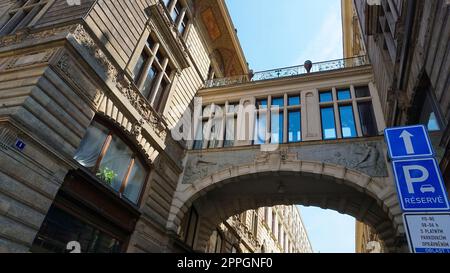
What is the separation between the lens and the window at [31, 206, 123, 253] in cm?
722

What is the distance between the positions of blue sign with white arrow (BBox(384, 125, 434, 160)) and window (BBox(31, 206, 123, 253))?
7.80m

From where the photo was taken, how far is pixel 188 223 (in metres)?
14.6

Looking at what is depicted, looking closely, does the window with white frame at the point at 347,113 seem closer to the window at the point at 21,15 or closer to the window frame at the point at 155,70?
the window frame at the point at 155,70

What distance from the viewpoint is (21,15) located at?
11180 mm

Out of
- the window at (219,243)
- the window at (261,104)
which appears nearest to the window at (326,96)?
the window at (261,104)

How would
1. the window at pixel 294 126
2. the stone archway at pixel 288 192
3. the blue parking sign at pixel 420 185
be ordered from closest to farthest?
the blue parking sign at pixel 420 185 → the stone archway at pixel 288 192 → the window at pixel 294 126

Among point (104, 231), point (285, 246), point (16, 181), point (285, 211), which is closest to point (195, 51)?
point (104, 231)

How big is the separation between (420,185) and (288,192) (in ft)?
39.3

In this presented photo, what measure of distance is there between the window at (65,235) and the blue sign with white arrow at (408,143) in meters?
7.80

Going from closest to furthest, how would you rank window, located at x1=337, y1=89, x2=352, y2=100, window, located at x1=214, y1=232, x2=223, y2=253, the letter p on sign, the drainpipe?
the letter p on sign, the drainpipe, window, located at x1=337, y1=89, x2=352, y2=100, window, located at x1=214, y1=232, x2=223, y2=253

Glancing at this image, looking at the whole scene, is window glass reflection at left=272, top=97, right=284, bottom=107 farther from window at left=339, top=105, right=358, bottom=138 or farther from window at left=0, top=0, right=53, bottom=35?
window at left=0, top=0, right=53, bottom=35

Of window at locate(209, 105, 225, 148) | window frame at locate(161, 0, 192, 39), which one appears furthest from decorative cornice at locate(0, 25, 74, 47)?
window at locate(209, 105, 225, 148)

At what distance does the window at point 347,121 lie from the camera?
1287 cm
